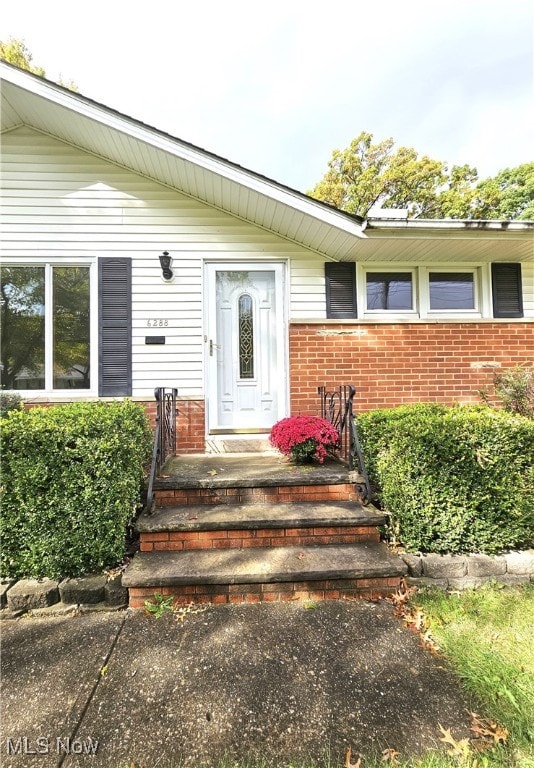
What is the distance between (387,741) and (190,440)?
11.5 ft

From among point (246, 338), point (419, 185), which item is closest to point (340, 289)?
point (246, 338)

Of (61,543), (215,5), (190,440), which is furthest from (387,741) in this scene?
(215,5)

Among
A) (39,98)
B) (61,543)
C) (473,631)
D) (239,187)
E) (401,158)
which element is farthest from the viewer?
(401,158)

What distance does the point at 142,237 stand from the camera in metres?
4.56

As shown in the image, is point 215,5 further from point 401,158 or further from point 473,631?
point 401,158

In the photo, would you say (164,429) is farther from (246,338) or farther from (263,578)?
(263,578)

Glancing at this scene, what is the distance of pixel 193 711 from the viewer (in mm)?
1612

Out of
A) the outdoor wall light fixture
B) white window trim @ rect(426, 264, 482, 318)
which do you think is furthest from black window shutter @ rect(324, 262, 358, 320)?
the outdoor wall light fixture

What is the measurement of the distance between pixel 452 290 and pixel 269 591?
177 inches

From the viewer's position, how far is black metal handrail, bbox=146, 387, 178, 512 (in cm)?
333

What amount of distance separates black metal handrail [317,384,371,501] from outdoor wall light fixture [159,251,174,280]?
248cm

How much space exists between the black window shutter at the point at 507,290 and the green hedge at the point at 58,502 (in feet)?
16.9

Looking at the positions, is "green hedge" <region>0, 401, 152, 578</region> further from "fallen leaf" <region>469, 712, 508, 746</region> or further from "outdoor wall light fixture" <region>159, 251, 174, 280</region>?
"outdoor wall light fixture" <region>159, 251, 174, 280</region>

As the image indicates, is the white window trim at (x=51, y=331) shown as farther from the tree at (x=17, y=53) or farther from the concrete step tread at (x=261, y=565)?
the tree at (x=17, y=53)
